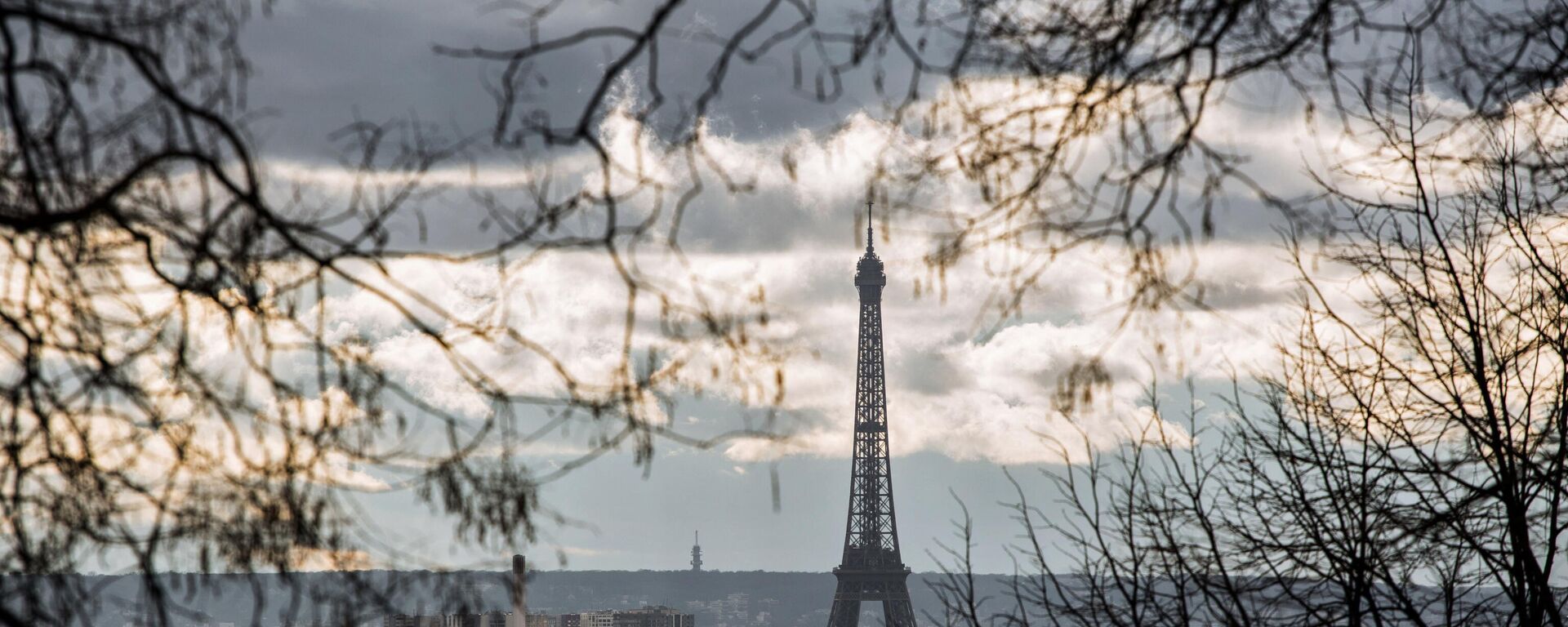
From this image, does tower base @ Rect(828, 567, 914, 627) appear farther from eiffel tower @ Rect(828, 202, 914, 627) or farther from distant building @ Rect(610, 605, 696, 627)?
distant building @ Rect(610, 605, 696, 627)

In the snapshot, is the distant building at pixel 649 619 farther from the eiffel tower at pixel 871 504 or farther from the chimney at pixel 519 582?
the chimney at pixel 519 582

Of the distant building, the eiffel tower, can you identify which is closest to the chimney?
the eiffel tower

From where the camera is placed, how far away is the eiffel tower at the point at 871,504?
73000mm

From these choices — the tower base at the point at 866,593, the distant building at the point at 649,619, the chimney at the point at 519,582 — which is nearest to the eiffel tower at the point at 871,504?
the tower base at the point at 866,593

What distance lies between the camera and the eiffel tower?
73.0 m

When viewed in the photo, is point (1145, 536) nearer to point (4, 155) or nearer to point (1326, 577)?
point (1326, 577)

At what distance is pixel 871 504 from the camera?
75312 mm

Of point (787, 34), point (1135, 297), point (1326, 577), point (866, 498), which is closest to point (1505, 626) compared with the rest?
point (1326, 577)

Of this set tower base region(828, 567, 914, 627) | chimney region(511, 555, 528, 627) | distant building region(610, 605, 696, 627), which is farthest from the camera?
distant building region(610, 605, 696, 627)

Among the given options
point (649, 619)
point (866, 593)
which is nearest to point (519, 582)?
point (866, 593)

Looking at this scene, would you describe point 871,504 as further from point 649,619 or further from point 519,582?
point 519,582

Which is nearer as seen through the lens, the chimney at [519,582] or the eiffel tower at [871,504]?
the chimney at [519,582]

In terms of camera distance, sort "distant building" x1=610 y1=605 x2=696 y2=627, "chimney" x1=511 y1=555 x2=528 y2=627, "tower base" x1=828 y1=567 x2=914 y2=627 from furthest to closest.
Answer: "distant building" x1=610 y1=605 x2=696 y2=627, "tower base" x1=828 y1=567 x2=914 y2=627, "chimney" x1=511 y1=555 x2=528 y2=627

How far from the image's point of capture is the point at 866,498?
75.3 meters
